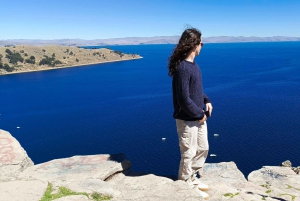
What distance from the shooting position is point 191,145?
6.34 m

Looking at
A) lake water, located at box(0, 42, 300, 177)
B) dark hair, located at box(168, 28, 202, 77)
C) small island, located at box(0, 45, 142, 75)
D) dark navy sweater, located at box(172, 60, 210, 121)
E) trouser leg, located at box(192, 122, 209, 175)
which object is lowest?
lake water, located at box(0, 42, 300, 177)

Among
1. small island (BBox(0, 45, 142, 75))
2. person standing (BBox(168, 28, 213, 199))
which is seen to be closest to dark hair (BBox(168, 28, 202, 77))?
person standing (BBox(168, 28, 213, 199))

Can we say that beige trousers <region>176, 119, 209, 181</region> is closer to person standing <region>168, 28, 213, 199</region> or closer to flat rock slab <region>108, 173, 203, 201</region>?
person standing <region>168, 28, 213, 199</region>

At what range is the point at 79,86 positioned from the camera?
9319 cm

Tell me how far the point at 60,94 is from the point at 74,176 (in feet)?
251

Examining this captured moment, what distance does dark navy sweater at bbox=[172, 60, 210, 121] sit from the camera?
231 inches

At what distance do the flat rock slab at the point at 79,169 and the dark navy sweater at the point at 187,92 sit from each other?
2.62 meters

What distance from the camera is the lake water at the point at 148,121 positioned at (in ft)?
118

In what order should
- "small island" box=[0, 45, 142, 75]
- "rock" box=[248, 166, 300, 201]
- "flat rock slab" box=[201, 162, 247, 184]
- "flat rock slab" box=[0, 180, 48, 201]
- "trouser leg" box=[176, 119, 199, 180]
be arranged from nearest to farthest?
"flat rock slab" box=[0, 180, 48, 201]
"trouser leg" box=[176, 119, 199, 180]
"rock" box=[248, 166, 300, 201]
"flat rock slab" box=[201, 162, 247, 184]
"small island" box=[0, 45, 142, 75]

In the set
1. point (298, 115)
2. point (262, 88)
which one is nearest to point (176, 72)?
point (298, 115)

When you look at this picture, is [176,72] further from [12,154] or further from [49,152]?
[49,152]

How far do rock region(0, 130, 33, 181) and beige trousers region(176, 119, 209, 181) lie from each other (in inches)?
163

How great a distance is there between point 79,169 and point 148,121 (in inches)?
1653

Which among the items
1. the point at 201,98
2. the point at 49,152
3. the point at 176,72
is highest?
the point at 176,72
